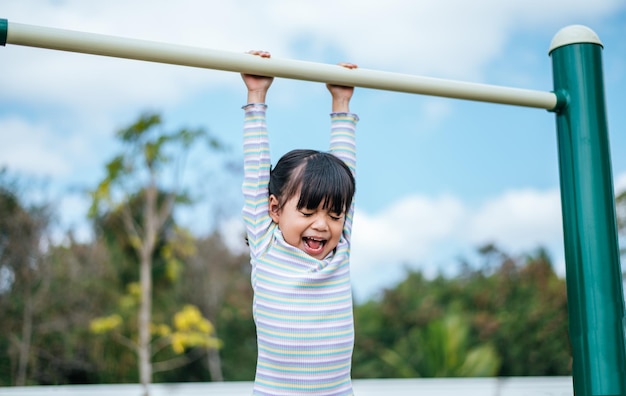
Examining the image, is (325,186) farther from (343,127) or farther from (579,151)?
(579,151)

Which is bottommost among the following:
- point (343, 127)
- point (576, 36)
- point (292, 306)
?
point (292, 306)

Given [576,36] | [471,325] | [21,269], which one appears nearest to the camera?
[576,36]

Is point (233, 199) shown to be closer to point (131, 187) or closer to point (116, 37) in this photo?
point (131, 187)

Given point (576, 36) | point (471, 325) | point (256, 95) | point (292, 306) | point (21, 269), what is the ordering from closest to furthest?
1. point (292, 306)
2. point (256, 95)
3. point (576, 36)
4. point (21, 269)
5. point (471, 325)


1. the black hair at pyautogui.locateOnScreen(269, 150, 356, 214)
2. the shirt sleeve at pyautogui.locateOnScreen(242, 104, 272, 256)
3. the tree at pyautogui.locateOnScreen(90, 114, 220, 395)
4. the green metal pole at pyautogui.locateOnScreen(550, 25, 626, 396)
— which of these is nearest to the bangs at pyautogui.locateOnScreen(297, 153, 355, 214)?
the black hair at pyautogui.locateOnScreen(269, 150, 356, 214)

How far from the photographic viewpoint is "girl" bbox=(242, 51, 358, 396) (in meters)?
1.37

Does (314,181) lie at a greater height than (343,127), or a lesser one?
lesser

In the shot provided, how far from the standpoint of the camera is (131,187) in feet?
21.4

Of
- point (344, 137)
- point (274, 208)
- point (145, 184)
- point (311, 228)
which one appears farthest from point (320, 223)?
point (145, 184)

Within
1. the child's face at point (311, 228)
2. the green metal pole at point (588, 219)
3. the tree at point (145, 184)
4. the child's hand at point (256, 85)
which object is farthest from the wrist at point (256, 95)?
the tree at point (145, 184)

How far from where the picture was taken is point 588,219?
4.99 ft

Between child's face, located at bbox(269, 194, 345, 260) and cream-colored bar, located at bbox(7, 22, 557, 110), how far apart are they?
0.29 m

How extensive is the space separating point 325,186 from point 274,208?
0.51 feet

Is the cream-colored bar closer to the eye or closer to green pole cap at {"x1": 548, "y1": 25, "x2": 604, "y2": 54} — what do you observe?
green pole cap at {"x1": 548, "y1": 25, "x2": 604, "y2": 54}
